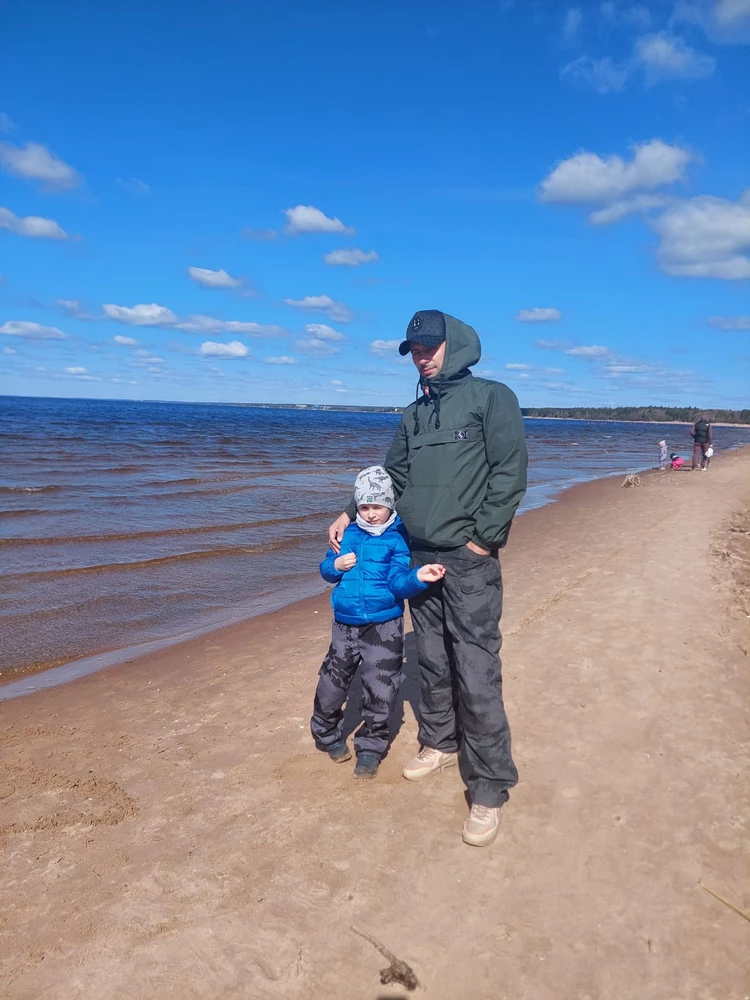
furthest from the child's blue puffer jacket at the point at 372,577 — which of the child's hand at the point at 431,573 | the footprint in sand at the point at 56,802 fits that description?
the footprint in sand at the point at 56,802

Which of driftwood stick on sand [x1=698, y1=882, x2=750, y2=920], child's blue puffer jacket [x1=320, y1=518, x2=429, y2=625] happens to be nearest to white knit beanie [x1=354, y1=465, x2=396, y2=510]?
child's blue puffer jacket [x1=320, y1=518, x2=429, y2=625]

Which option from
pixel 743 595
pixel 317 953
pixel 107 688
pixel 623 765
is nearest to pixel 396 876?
pixel 317 953

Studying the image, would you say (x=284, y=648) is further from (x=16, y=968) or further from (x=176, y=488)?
(x=176, y=488)

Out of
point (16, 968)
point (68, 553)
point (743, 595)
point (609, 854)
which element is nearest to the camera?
point (16, 968)

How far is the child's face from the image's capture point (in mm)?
3562

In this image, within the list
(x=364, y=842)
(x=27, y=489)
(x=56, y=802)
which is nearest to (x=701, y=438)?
(x=27, y=489)

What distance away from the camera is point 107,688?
200 inches

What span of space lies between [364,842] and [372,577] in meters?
1.29

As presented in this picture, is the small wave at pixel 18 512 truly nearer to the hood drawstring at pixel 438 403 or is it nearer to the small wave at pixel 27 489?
the small wave at pixel 27 489

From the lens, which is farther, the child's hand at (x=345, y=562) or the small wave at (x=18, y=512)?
the small wave at (x=18, y=512)

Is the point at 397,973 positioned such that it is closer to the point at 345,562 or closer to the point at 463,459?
the point at 345,562

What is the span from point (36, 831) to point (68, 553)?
712 centimetres

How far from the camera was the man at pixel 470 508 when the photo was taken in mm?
3102

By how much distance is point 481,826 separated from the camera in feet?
10.1
